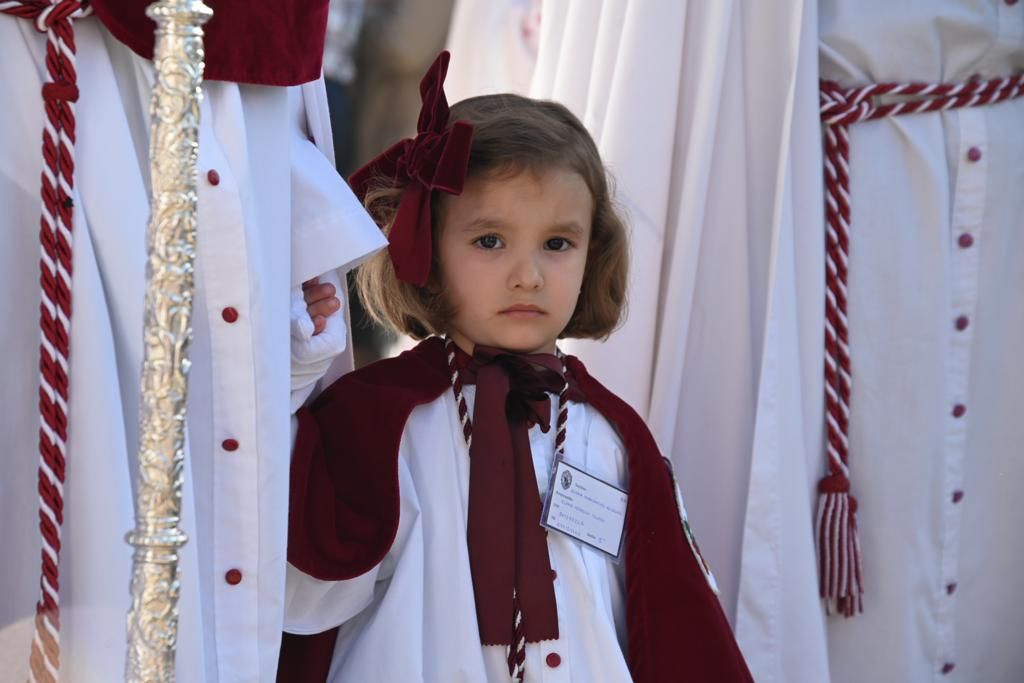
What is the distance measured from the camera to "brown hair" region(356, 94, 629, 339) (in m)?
2.40

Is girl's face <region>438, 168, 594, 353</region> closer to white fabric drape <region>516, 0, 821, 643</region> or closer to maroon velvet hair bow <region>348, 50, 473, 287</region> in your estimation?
maroon velvet hair bow <region>348, 50, 473, 287</region>

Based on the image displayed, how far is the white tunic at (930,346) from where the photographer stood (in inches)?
116

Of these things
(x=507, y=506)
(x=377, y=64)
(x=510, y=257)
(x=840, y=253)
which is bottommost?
(x=507, y=506)

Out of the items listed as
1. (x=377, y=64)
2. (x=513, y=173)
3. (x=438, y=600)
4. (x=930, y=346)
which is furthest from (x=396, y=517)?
(x=377, y=64)

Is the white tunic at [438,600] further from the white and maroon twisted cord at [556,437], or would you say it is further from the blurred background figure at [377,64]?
the blurred background figure at [377,64]

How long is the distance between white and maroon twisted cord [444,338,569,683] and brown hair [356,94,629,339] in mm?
97

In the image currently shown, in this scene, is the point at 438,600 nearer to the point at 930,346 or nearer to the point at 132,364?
the point at 132,364

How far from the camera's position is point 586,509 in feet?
7.75

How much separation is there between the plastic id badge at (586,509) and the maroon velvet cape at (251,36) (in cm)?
72

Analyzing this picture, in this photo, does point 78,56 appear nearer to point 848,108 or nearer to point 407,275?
point 407,275

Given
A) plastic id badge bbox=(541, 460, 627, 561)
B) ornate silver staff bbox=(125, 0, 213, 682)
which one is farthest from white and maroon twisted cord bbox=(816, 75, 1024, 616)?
ornate silver staff bbox=(125, 0, 213, 682)

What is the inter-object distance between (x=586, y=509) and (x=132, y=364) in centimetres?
77

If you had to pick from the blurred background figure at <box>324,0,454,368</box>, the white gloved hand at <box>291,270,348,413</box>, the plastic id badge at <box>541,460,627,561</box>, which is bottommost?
the plastic id badge at <box>541,460,627,561</box>

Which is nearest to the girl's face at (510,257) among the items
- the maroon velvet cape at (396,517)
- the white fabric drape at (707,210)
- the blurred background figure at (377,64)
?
the maroon velvet cape at (396,517)
